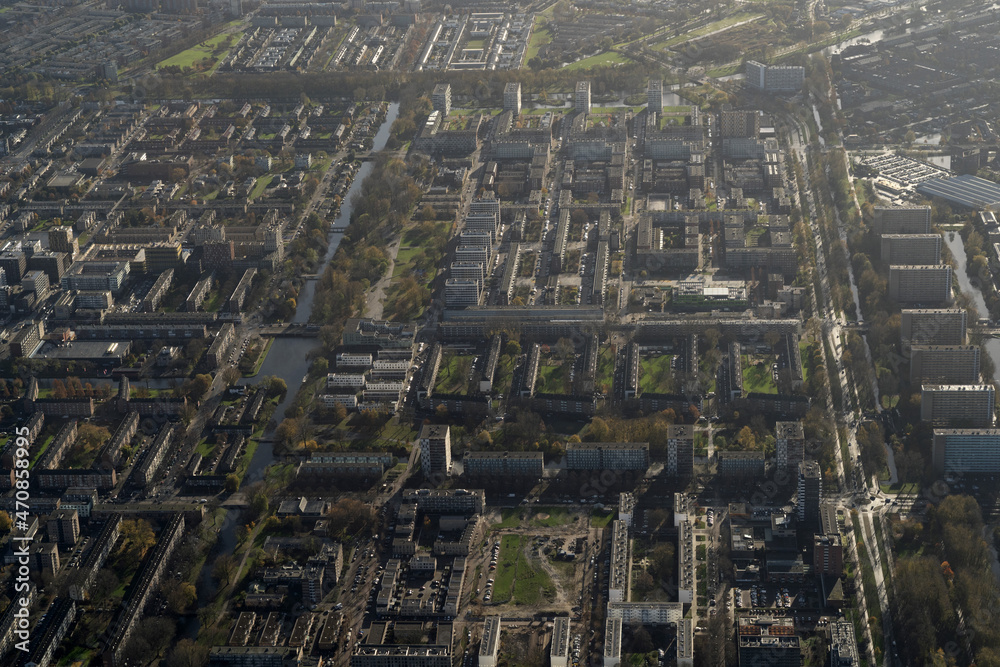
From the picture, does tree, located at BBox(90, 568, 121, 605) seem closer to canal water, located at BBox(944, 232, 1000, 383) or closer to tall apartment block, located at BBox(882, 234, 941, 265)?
canal water, located at BBox(944, 232, 1000, 383)

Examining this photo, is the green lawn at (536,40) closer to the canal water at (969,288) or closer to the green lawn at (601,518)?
the canal water at (969,288)

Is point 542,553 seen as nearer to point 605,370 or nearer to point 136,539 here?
point 605,370

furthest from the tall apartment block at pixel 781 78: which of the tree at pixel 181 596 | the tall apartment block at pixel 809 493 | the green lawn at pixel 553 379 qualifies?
the tree at pixel 181 596

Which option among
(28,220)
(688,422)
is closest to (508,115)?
(28,220)

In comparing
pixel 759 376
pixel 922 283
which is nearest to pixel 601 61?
pixel 922 283

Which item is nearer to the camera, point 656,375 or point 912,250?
point 656,375

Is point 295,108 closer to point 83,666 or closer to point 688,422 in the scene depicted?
point 688,422
